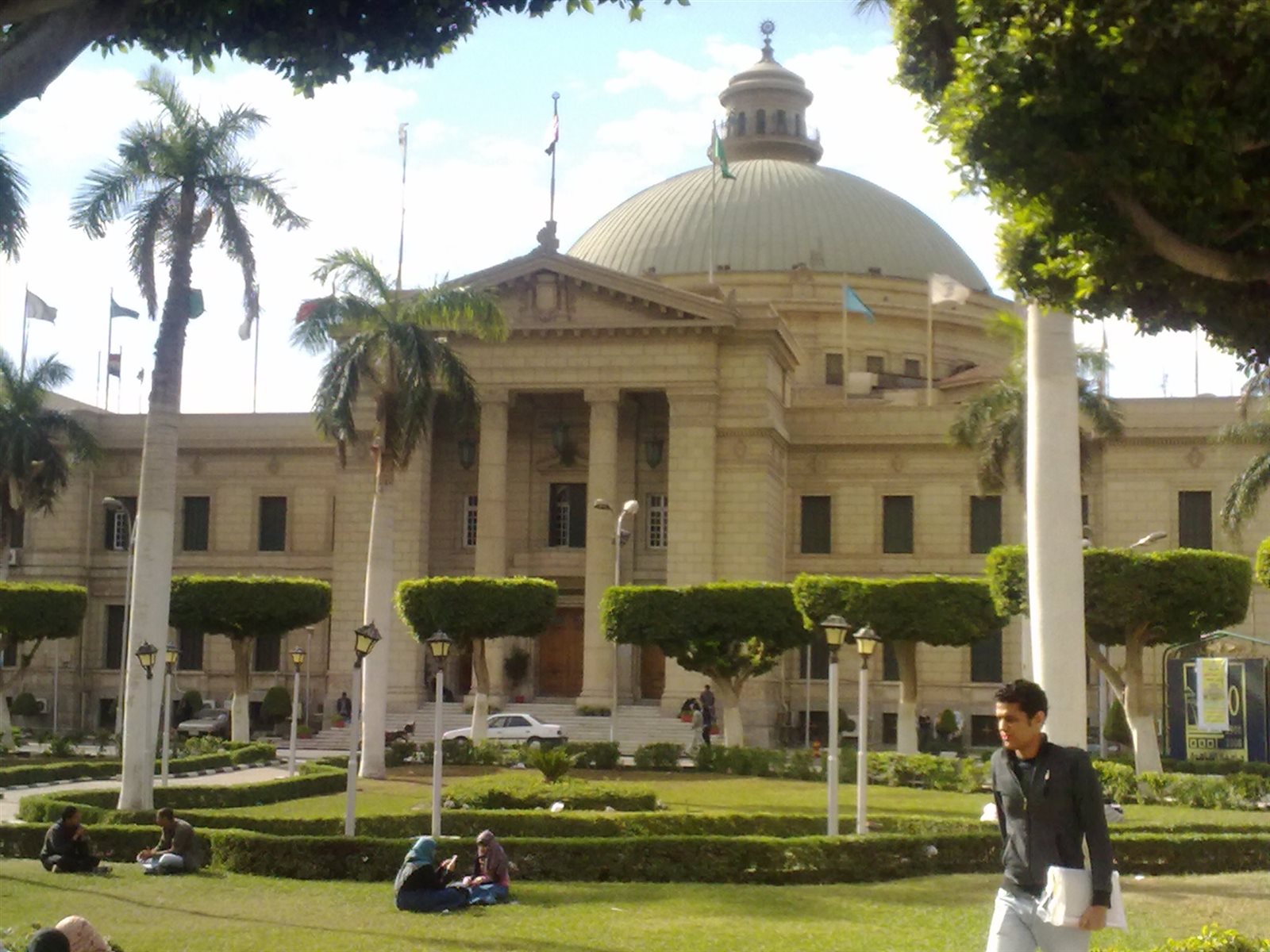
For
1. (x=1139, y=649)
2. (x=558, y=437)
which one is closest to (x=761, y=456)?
(x=558, y=437)

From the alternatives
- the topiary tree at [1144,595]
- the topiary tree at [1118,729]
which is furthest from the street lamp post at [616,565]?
the topiary tree at [1118,729]

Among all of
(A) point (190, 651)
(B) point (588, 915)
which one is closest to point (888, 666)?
(A) point (190, 651)

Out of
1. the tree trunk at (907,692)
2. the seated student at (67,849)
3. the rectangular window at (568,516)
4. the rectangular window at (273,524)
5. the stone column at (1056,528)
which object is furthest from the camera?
the rectangular window at (273,524)

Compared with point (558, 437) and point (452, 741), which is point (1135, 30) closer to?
point (452, 741)

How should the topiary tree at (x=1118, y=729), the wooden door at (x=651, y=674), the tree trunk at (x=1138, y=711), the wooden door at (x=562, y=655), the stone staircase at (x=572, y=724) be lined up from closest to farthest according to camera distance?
the tree trunk at (x=1138, y=711)
the topiary tree at (x=1118, y=729)
the stone staircase at (x=572, y=724)
the wooden door at (x=651, y=674)
the wooden door at (x=562, y=655)

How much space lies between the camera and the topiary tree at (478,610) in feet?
129

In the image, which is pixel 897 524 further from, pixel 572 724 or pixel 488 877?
pixel 488 877

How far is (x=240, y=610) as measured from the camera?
42656 mm

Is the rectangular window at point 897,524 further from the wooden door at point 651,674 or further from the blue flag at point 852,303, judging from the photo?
the blue flag at point 852,303

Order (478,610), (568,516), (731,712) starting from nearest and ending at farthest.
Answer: (478,610) → (731,712) → (568,516)

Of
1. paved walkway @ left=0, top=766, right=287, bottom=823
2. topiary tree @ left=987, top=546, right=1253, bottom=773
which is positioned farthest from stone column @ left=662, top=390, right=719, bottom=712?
topiary tree @ left=987, top=546, right=1253, bottom=773

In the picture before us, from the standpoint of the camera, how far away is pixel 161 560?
77.8 feet

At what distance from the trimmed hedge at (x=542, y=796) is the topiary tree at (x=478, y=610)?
1276cm

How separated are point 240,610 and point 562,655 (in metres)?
14.1
